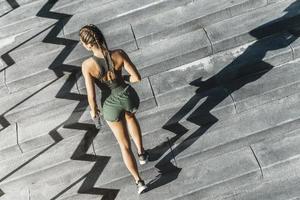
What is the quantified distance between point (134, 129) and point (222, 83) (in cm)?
179

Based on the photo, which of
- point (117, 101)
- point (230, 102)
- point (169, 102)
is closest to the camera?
point (117, 101)

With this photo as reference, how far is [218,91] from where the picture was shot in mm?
6312

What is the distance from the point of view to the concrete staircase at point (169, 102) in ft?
18.8

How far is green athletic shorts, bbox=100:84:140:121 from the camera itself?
483 centimetres

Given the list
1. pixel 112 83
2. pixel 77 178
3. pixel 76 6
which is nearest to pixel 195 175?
pixel 77 178

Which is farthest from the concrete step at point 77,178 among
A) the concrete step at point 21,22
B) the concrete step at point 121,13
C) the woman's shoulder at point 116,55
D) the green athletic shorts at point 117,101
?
the concrete step at point 21,22

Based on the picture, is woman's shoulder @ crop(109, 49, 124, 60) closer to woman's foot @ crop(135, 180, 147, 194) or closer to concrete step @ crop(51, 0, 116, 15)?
woman's foot @ crop(135, 180, 147, 194)

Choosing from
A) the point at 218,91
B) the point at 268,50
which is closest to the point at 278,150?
the point at 218,91

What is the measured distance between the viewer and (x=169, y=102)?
6.29 meters

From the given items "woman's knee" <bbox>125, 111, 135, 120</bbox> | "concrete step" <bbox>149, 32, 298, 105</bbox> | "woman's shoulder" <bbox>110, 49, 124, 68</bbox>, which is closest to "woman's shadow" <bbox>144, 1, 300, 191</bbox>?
"concrete step" <bbox>149, 32, 298, 105</bbox>

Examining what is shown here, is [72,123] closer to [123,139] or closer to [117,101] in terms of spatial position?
[123,139]

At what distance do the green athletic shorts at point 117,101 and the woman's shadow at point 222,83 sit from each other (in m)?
1.29

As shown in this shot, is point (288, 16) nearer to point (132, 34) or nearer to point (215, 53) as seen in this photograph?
point (215, 53)

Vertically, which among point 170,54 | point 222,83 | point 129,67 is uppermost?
point 129,67
